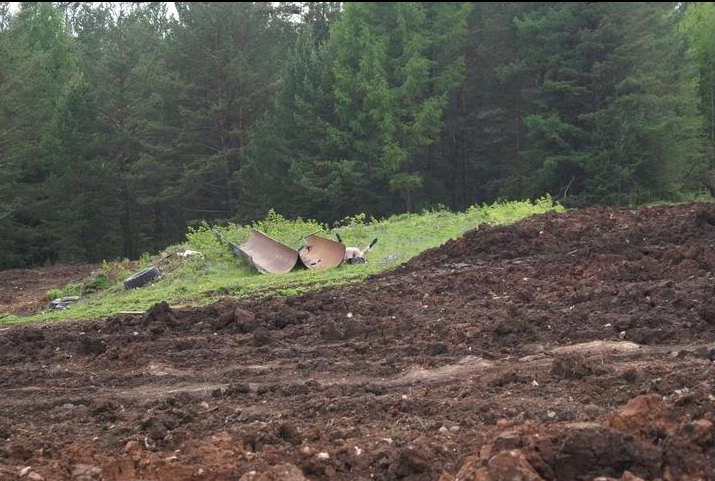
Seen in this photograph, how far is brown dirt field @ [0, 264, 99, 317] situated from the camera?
17.5m

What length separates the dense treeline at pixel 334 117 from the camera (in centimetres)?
3612

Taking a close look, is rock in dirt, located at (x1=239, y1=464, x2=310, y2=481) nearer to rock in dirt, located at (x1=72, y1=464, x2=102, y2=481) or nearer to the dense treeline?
rock in dirt, located at (x1=72, y1=464, x2=102, y2=481)

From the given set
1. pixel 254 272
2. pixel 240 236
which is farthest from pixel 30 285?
pixel 254 272

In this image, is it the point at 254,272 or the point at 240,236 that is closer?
the point at 254,272

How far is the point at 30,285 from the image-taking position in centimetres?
2117

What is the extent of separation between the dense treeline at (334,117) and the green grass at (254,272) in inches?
524

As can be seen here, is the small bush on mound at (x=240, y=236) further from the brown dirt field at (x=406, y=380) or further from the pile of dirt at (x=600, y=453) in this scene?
the pile of dirt at (x=600, y=453)

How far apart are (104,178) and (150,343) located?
95.2ft

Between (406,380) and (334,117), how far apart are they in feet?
100

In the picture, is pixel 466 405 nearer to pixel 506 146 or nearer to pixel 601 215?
pixel 601 215

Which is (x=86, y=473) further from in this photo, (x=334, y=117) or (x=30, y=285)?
(x=334, y=117)

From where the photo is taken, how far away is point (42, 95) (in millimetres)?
37688

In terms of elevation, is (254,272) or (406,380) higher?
(406,380)

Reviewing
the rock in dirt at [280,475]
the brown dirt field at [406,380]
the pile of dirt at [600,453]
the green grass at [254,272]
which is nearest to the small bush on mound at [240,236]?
the green grass at [254,272]
